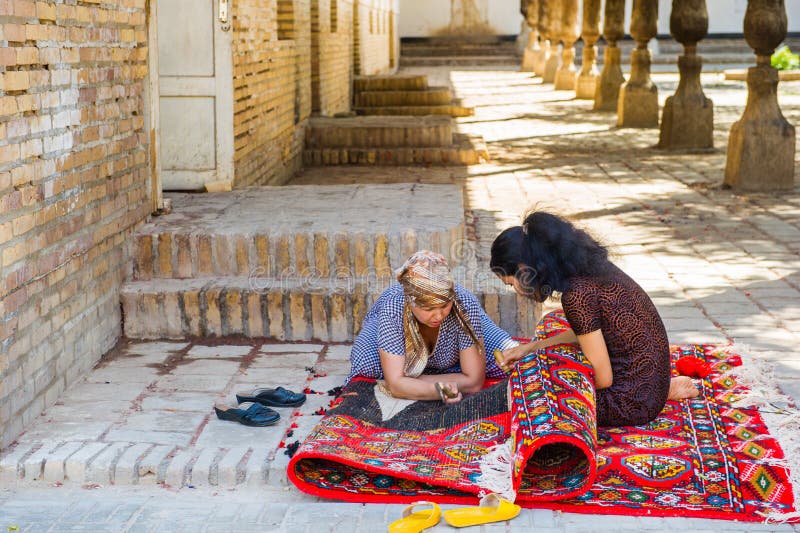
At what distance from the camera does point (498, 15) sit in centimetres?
3588

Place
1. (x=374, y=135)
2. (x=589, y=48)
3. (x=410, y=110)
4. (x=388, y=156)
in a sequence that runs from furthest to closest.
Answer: (x=589, y=48) → (x=410, y=110) → (x=374, y=135) → (x=388, y=156)

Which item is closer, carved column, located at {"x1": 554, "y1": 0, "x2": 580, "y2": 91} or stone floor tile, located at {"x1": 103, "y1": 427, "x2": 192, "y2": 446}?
stone floor tile, located at {"x1": 103, "y1": 427, "x2": 192, "y2": 446}

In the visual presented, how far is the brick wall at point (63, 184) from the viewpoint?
443 cm

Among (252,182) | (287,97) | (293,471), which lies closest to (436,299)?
(293,471)

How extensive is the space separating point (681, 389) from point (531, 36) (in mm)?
28896

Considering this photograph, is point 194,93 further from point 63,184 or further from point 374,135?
point 374,135

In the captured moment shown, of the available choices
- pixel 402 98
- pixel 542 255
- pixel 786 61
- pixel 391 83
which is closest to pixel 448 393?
pixel 542 255

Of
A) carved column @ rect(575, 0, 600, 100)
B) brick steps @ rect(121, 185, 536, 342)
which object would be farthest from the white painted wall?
brick steps @ rect(121, 185, 536, 342)

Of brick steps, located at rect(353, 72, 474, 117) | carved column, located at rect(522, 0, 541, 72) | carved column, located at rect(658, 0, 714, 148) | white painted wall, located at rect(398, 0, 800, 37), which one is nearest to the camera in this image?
carved column, located at rect(658, 0, 714, 148)

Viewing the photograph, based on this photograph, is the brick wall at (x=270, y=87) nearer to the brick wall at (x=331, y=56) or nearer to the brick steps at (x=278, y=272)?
the brick wall at (x=331, y=56)

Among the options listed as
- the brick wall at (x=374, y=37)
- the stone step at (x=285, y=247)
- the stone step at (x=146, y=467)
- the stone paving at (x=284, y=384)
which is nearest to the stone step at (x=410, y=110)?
the brick wall at (x=374, y=37)

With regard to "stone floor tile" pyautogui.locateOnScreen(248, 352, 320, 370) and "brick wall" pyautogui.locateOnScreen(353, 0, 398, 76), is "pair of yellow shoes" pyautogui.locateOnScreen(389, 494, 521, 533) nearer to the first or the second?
"stone floor tile" pyautogui.locateOnScreen(248, 352, 320, 370)

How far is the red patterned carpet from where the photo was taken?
12.8ft

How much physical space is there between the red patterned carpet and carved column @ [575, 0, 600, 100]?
685 inches
